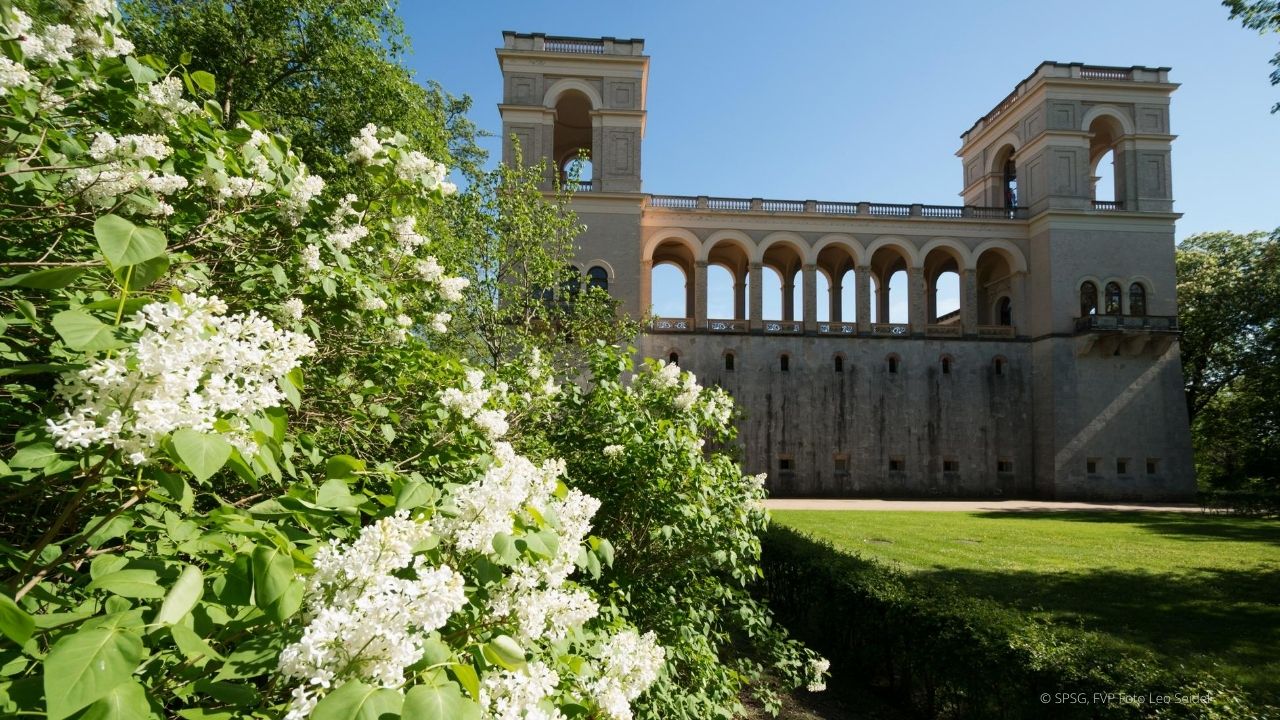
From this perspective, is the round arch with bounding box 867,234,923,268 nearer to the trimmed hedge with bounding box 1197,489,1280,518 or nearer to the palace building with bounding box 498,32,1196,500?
the palace building with bounding box 498,32,1196,500

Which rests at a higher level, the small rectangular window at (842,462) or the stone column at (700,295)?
the stone column at (700,295)

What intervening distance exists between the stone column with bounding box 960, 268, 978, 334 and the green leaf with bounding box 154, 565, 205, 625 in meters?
32.6

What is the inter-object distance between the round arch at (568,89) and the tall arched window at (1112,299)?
25652 millimetres

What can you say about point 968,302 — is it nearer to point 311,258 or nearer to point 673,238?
point 673,238

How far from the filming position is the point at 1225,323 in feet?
101

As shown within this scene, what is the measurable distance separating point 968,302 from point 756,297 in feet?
35.1

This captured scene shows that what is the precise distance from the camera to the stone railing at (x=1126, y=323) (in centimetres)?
2718

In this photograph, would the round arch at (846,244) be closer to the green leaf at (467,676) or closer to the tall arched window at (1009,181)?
the tall arched window at (1009,181)

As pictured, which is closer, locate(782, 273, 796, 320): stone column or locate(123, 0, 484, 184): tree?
locate(123, 0, 484, 184): tree

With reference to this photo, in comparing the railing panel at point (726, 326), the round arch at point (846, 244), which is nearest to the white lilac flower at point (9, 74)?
the railing panel at point (726, 326)

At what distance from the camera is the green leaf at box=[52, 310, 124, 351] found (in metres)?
1.15

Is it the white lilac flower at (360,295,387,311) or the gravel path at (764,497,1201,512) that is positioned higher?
the white lilac flower at (360,295,387,311)

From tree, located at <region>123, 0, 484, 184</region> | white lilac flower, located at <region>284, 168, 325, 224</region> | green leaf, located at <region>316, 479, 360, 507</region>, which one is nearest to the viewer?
green leaf, located at <region>316, 479, 360, 507</region>

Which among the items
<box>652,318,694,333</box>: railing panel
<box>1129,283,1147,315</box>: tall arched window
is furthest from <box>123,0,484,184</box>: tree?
<box>1129,283,1147,315</box>: tall arched window
